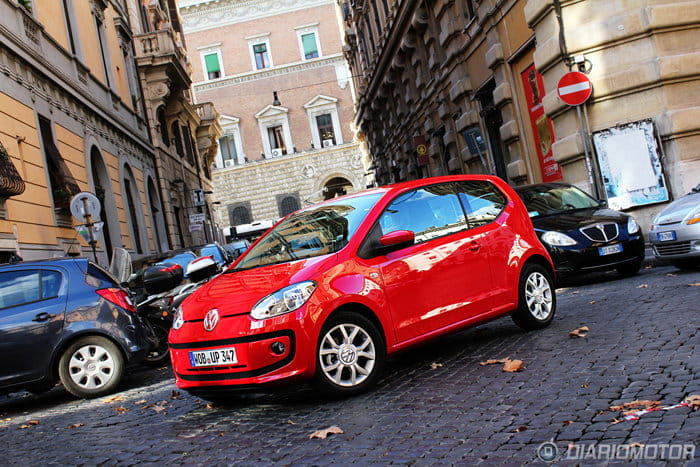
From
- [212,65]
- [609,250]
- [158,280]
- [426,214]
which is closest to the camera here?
[426,214]

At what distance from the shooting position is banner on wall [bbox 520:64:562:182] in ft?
51.1

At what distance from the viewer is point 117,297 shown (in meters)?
7.74

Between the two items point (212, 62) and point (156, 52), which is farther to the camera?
point (212, 62)

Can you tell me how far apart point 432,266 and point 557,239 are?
15.0ft

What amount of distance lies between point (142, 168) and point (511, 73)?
14.2 metres

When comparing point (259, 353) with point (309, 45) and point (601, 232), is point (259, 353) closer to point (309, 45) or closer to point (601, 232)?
point (601, 232)

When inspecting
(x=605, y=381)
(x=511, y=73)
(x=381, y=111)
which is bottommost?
(x=605, y=381)

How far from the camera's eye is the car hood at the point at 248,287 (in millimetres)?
5258

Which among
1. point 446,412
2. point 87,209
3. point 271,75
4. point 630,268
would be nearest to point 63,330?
point 446,412

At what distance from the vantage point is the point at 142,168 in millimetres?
26016

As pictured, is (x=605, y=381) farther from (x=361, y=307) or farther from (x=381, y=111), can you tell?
(x=381, y=111)

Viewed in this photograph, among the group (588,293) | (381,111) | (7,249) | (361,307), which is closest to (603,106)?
(588,293)

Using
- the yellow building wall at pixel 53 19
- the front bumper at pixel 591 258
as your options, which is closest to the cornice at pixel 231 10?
the yellow building wall at pixel 53 19

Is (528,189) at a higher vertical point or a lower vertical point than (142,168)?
lower
